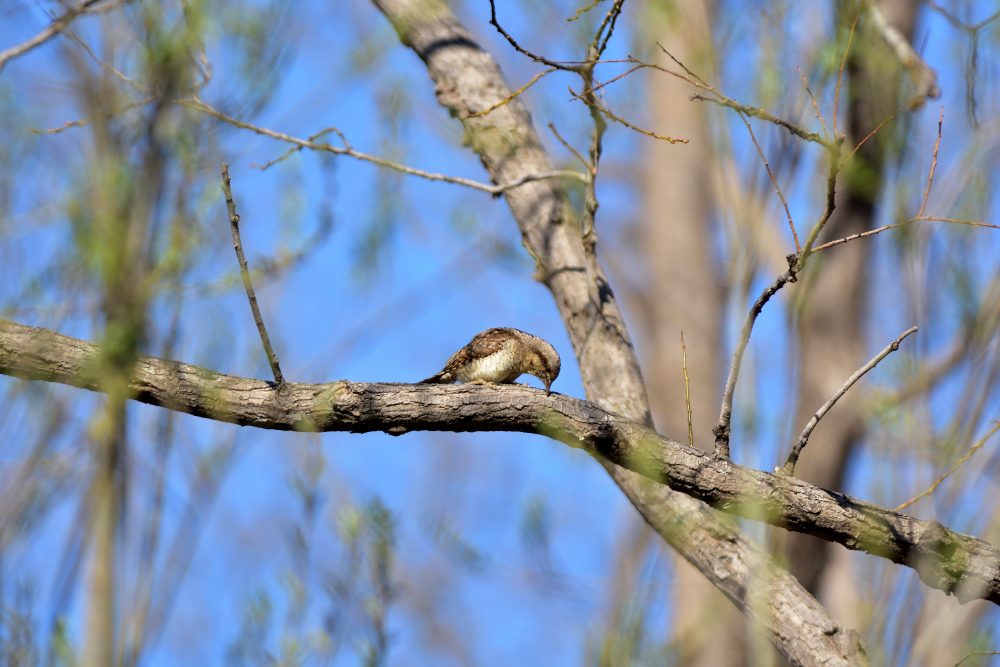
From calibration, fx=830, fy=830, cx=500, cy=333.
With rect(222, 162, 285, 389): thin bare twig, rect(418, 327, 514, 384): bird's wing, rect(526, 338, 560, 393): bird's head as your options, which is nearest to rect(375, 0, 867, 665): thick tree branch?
rect(526, 338, 560, 393): bird's head

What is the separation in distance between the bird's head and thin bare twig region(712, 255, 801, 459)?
1.56m

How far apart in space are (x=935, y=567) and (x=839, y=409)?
328cm

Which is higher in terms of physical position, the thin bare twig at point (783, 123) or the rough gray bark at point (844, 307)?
the rough gray bark at point (844, 307)

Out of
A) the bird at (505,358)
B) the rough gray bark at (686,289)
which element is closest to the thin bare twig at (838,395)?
the bird at (505,358)

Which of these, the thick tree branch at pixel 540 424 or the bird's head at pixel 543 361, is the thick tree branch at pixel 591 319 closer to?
the bird's head at pixel 543 361

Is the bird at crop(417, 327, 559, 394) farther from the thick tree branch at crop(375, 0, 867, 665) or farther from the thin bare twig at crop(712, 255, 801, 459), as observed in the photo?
the thin bare twig at crop(712, 255, 801, 459)

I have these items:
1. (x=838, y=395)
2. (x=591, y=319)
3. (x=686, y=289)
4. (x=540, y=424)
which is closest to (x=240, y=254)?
(x=540, y=424)

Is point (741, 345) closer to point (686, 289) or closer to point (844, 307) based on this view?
point (844, 307)

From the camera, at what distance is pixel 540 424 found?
3357 millimetres

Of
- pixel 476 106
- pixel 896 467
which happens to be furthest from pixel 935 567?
A: pixel 476 106

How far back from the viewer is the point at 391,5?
5.68 m

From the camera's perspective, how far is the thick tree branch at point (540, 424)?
300cm

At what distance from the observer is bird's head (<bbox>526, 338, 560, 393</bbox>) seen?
498 centimetres

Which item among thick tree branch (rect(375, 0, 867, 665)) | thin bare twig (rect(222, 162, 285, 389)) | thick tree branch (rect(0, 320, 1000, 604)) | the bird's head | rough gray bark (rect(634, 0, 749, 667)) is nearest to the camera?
thin bare twig (rect(222, 162, 285, 389))
